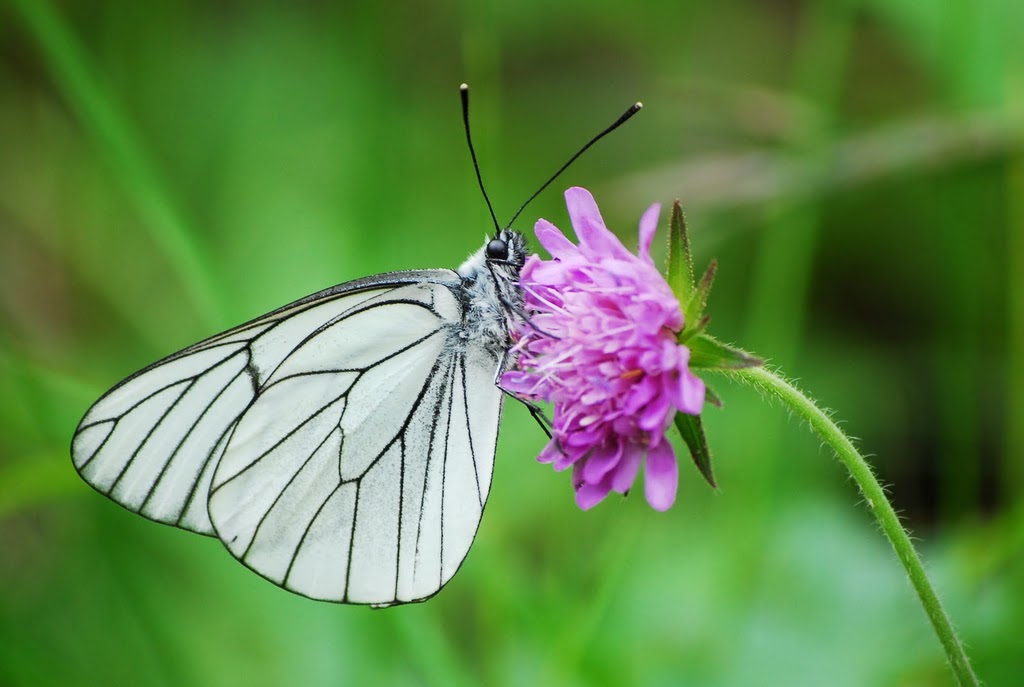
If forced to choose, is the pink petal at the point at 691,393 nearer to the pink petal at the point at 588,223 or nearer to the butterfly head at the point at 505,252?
the pink petal at the point at 588,223

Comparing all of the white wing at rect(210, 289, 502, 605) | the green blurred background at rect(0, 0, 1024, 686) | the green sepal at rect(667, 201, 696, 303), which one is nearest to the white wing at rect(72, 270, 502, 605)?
the white wing at rect(210, 289, 502, 605)

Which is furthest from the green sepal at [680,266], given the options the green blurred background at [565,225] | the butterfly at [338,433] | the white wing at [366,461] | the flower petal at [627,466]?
the green blurred background at [565,225]

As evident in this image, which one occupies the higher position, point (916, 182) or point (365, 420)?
point (916, 182)

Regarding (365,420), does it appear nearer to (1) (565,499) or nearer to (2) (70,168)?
(1) (565,499)

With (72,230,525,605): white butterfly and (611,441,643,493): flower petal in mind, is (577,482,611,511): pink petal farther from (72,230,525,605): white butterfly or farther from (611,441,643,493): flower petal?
(72,230,525,605): white butterfly

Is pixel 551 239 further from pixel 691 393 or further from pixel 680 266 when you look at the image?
pixel 691 393

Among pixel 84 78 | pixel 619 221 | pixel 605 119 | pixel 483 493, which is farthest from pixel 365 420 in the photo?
pixel 605 119
